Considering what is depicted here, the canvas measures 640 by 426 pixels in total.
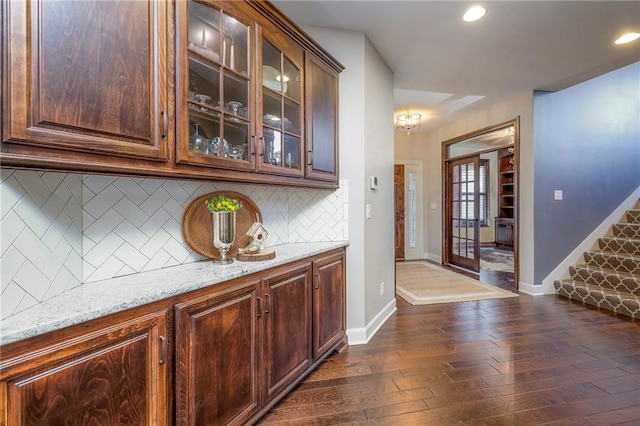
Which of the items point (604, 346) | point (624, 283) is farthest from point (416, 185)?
point (604, 346)

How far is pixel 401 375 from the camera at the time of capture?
219 cm

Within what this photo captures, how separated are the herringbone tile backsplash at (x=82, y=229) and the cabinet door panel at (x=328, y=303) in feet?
2.61

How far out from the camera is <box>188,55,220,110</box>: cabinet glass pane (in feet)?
4.76

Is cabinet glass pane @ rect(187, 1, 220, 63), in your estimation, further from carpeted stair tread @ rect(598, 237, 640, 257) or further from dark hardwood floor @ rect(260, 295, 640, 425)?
carpeted stair tread @ rect(598, 237, 640, 257)

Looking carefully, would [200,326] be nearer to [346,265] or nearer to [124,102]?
[124,102]

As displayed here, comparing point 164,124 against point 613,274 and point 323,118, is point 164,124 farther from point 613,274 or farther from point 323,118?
point 613,274

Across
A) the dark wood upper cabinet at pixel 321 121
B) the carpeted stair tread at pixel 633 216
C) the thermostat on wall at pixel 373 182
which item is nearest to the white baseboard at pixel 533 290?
the carpeted stair tread at pixel 633 216

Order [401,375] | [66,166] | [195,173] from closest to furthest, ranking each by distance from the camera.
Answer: [66,166], [195,173], [401,375]

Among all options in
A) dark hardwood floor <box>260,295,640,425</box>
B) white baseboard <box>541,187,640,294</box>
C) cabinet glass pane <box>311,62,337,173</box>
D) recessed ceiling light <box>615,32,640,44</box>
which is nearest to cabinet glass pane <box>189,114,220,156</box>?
cabinet glass pane <box>311,62,337,173</box>

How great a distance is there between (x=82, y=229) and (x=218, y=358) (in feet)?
2.76

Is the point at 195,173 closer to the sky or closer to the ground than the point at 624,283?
closer to the sky

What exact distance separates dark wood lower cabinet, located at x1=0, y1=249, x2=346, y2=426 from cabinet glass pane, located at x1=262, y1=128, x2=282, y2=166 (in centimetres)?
66

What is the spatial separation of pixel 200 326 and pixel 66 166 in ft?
2.56

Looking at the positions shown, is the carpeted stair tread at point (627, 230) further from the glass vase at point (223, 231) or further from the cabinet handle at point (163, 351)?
the cabinet handle at point (163, 351)
